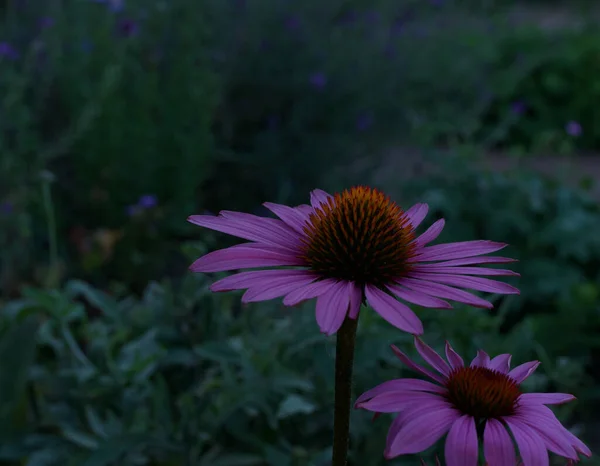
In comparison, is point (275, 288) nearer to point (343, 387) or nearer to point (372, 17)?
point (343, 387)

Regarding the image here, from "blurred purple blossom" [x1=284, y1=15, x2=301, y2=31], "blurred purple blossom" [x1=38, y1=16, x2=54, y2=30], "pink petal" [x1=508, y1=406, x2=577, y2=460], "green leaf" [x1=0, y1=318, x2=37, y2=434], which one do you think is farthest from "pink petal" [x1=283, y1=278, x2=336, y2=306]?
"blurred purple blossom" [x1=284, y1=15, x2=301, y2=31]

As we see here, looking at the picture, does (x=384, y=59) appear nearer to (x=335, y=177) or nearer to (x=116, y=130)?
(x=335, y=177)

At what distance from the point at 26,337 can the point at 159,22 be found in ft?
6.51

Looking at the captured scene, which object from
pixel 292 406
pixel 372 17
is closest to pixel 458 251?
pixel 292 406

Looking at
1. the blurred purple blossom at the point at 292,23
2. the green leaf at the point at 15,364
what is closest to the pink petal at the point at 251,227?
the green leaf at the point at 15,364

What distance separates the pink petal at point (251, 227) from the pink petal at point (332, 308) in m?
0.11

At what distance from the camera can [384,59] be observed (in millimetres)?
3818

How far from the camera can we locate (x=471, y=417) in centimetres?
76

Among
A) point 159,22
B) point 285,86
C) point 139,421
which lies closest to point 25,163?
point 159,22

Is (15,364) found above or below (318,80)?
below

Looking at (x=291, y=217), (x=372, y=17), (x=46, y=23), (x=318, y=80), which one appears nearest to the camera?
(x=291, y=217)

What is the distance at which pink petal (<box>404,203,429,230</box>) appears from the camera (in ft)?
3.06

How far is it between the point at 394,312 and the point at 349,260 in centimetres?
13

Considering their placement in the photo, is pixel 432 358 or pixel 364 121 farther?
pixel 364 121
